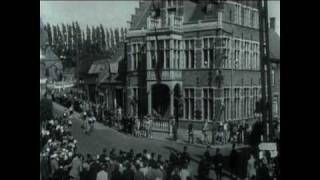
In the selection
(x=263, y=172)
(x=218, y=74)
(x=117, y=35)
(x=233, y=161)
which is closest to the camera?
(x=263, y=172)

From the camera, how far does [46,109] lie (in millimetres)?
4840

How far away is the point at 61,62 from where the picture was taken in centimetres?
481

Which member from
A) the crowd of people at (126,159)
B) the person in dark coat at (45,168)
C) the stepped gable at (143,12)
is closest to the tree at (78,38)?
the crowd of people at (126,159)

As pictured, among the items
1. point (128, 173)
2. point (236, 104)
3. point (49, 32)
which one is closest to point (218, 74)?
point (236, 104)

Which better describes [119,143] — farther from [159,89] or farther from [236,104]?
[236,104]

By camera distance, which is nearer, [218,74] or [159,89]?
[218,74]

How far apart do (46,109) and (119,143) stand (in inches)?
34.8

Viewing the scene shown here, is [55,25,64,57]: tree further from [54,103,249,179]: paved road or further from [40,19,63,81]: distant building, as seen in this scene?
[54,103,249,179]: paved road

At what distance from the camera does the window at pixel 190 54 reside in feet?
15.4

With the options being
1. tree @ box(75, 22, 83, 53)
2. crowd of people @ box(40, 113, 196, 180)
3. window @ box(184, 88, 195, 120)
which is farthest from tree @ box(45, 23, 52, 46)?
window @ box(184, 88, 195, 120)

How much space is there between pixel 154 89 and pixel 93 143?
86 centimetres

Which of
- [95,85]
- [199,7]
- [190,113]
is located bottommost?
[190,113]
